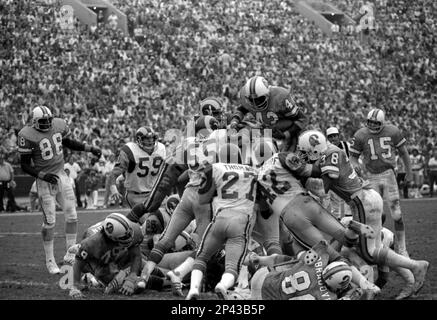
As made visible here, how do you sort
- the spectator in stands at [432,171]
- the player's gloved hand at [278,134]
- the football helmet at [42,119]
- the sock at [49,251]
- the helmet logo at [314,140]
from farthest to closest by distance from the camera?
the spectator in stands at [432,171]
the football helmet at [42,119]
the sock at [49,251]
the player's gloved hand at [278,134]
the helmet logo at [314,140]

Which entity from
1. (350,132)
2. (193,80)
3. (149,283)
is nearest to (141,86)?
(193,80)

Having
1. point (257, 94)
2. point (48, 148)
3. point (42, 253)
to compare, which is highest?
point (257, 94)

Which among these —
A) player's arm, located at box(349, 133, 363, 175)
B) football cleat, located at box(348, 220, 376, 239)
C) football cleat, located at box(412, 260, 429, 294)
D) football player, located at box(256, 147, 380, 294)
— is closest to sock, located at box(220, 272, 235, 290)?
football player, located at box(256, 147, 380, 294)

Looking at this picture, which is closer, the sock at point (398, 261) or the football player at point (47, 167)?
the sock at point (398, 261)

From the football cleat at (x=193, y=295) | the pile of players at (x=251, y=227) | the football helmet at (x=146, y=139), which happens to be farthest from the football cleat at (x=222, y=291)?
the football helmet at (x=146, y=139)

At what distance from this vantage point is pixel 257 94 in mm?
9344

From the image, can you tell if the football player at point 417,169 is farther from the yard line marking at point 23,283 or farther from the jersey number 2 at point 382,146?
the yard line marking at point 23,283

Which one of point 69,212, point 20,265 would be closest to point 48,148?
point 69,212

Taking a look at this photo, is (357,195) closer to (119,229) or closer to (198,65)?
(119,229)

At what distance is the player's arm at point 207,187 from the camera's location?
8.29 metres

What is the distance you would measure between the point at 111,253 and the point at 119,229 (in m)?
0.46

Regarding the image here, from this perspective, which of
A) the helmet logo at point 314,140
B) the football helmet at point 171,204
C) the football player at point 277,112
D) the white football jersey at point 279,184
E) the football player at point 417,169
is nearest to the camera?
the white football jersey at point 279,184

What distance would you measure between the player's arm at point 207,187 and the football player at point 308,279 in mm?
1014
